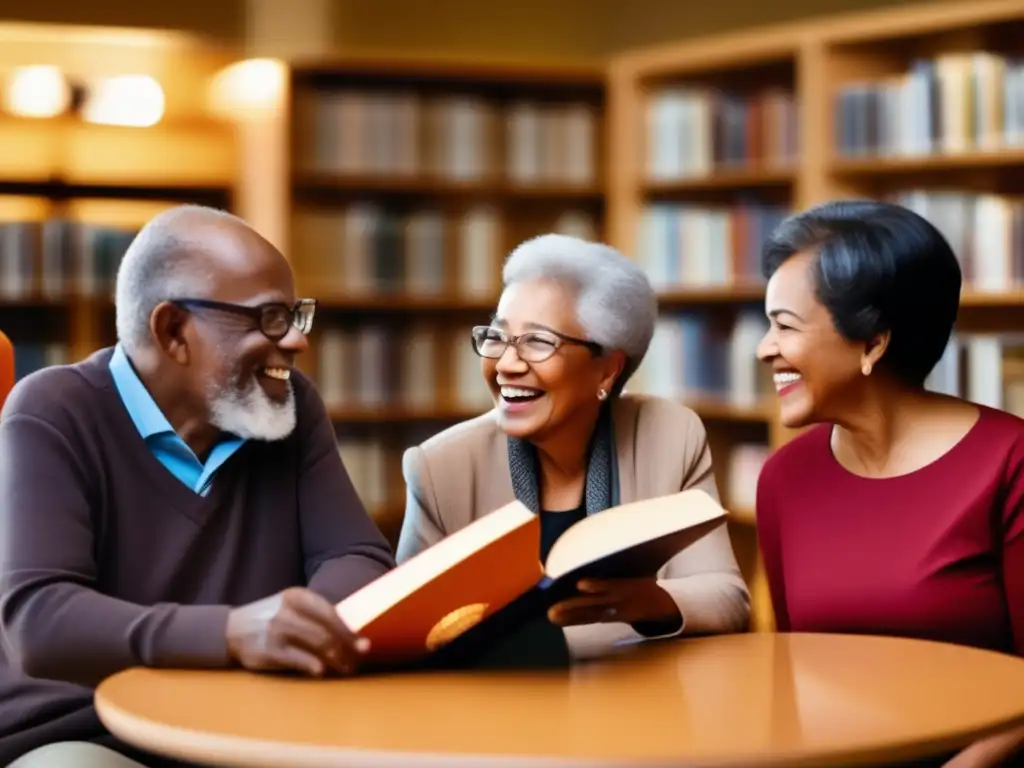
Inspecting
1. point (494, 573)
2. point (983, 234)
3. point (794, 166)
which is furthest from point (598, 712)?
point (794, 166)

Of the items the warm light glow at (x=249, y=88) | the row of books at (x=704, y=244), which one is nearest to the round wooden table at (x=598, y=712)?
the row of books at (x=704, y=244)

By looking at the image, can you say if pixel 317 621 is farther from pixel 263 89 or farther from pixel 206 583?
pixel 263 89

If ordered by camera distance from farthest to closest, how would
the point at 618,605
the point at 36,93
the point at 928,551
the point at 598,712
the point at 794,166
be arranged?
the point at 36,93 < the point at 794,166 < the point at 928,551 < the point at 618,605 < the point at 598,712

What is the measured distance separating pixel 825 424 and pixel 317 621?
3.29ft

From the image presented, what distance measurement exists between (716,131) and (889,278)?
2.84 metres

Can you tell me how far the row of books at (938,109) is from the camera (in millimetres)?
4191

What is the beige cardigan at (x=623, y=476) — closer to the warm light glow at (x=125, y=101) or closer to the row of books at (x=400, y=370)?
the row of books at (x=400, y=370)

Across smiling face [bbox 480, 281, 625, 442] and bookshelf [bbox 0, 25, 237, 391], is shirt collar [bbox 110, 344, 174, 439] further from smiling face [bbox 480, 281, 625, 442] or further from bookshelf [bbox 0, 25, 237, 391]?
bookshelf [bbox 0, 25, 237, 391]

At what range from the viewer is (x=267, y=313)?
1.81m

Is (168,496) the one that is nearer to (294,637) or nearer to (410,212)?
(294,637)

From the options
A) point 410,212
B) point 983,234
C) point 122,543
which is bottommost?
point 122,543

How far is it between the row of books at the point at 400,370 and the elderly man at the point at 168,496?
9.40ft

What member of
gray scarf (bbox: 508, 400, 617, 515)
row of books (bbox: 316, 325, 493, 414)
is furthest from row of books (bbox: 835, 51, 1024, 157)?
gray scarf (bbox: 508, 400, 617, 515)

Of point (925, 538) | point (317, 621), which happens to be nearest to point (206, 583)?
point (317, 621)
